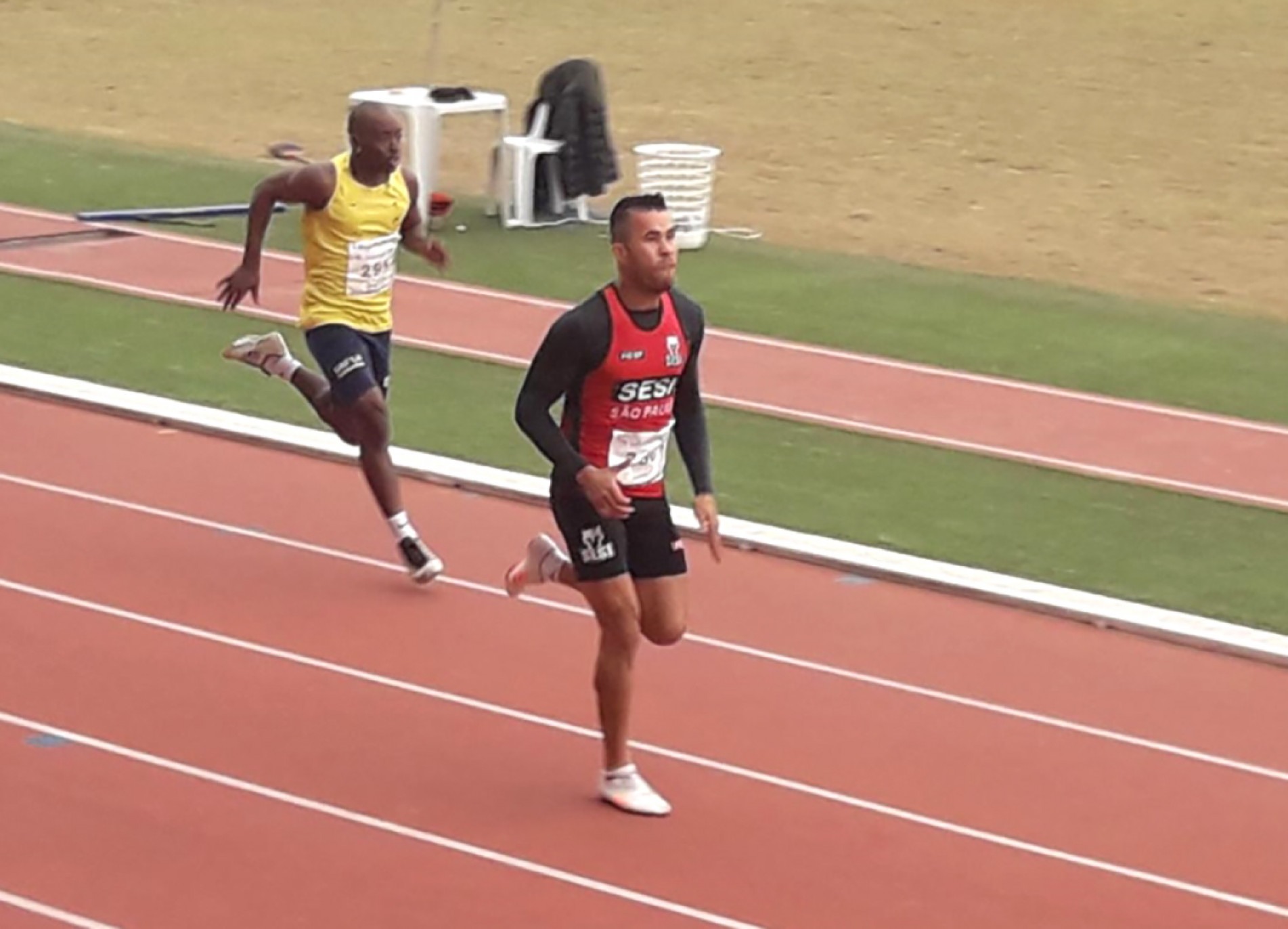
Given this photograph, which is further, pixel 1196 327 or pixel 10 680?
pixel 1196 327

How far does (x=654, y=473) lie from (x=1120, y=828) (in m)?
1.82

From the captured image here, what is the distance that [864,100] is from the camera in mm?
25344

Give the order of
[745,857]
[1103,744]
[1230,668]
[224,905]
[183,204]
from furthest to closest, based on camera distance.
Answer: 1. [183,204]
2. [1230,668]
3. [1103,744]
4. [745,857]
5. [224,905]

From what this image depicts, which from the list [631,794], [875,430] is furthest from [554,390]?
[875,430]

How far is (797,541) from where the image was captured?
10477 millimetres

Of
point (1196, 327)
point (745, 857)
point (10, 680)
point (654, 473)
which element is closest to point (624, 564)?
point (654, 473)

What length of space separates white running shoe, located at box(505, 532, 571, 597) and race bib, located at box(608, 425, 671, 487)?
0.41m

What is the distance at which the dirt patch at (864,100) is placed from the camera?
19.3 m

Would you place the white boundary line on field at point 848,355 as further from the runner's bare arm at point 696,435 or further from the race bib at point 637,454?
the race bib at point 637,454

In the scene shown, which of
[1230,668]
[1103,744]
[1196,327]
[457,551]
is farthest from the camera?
[1196,327]

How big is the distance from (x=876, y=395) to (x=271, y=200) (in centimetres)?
463

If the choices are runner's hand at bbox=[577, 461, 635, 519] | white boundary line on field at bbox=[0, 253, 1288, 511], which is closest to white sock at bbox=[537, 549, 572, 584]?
runner's hand at bbox=[577, 461, 635, 519]

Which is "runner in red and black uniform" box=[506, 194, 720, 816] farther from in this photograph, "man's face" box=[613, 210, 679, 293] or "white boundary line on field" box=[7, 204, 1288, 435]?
"white boundary line on field" box=[7, 204, 1288, 435]

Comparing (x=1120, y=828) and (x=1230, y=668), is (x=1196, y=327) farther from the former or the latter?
(x=1120, y=828)
